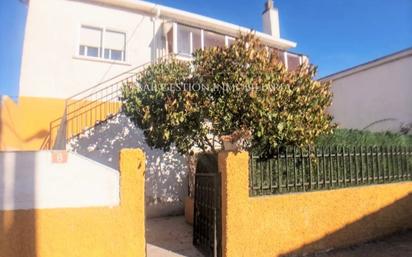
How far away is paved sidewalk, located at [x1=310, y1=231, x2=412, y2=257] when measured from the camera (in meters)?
5.95

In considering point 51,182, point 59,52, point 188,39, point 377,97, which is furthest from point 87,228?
point 377,97

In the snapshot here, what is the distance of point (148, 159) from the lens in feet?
31.8

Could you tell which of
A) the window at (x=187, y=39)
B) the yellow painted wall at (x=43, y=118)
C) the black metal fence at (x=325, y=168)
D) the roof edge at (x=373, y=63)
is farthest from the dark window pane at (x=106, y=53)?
the roof edge at (x=373, y=63)

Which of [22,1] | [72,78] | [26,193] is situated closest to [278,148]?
[26,193]

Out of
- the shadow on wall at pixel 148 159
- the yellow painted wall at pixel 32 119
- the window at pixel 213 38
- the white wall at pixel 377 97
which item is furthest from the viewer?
the window at pixel 213 38

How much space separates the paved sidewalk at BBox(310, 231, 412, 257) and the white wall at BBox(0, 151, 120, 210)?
4278mm

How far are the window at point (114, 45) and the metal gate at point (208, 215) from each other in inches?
287

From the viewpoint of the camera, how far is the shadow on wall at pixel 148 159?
908 cm

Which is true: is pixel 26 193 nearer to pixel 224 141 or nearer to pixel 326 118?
pixel 224 141

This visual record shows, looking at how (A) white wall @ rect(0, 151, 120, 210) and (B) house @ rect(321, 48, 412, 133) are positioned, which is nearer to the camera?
(A) white wall @ rect(0, 151, 120, 210)

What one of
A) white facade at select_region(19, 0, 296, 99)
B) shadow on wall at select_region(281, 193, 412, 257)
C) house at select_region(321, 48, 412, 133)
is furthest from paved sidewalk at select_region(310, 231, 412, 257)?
white facade at select_region(19, 0, 296, 99)

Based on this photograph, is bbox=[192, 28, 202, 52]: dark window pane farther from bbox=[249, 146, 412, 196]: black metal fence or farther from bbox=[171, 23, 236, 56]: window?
bbox=[249, 146, 412, 196]: black metal fence

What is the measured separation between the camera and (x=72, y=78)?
10.9 meters

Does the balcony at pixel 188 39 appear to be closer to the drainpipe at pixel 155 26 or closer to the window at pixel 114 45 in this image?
the drainpipe at pixel 155 26
